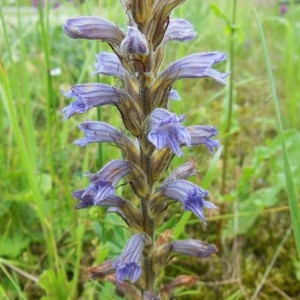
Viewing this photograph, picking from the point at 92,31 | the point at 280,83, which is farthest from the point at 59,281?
the point at 280,83

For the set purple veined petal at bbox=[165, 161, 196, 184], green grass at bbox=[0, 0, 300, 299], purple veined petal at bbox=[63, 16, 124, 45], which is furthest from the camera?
green grass at bbox=[0, 0, 300, 299]

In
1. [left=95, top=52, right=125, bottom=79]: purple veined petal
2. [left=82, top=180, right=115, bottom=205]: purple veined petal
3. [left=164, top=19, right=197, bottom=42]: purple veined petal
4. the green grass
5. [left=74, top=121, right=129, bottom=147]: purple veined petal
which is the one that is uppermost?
[left=164, top=19, right=197, bottom=42]: purple veined petal

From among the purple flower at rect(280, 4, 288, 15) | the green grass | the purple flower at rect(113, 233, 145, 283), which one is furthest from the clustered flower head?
the purple flower at rect(280, 4, 288, 15)

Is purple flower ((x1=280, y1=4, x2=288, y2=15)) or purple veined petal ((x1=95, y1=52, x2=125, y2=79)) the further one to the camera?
purple flower ((x1=280, y1=4, x2=288, y2=15))

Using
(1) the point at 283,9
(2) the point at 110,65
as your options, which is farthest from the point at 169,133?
(1) the point at 283,9

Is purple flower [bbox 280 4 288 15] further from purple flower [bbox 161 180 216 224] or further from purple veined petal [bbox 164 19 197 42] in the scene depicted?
purple flower [bbox 161 180 216 224]

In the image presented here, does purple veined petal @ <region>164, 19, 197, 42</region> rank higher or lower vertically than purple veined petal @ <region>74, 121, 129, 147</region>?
higher

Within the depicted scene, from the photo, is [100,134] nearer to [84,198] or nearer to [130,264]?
[84,198]

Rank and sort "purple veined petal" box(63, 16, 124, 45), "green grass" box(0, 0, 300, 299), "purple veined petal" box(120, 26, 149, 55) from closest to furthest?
"purple veined petal" box(120, 26, 149, 55) → "purple veined petal" box(63, 16, 124, 45) → "green grass" box(0, 0, 300, 299)
